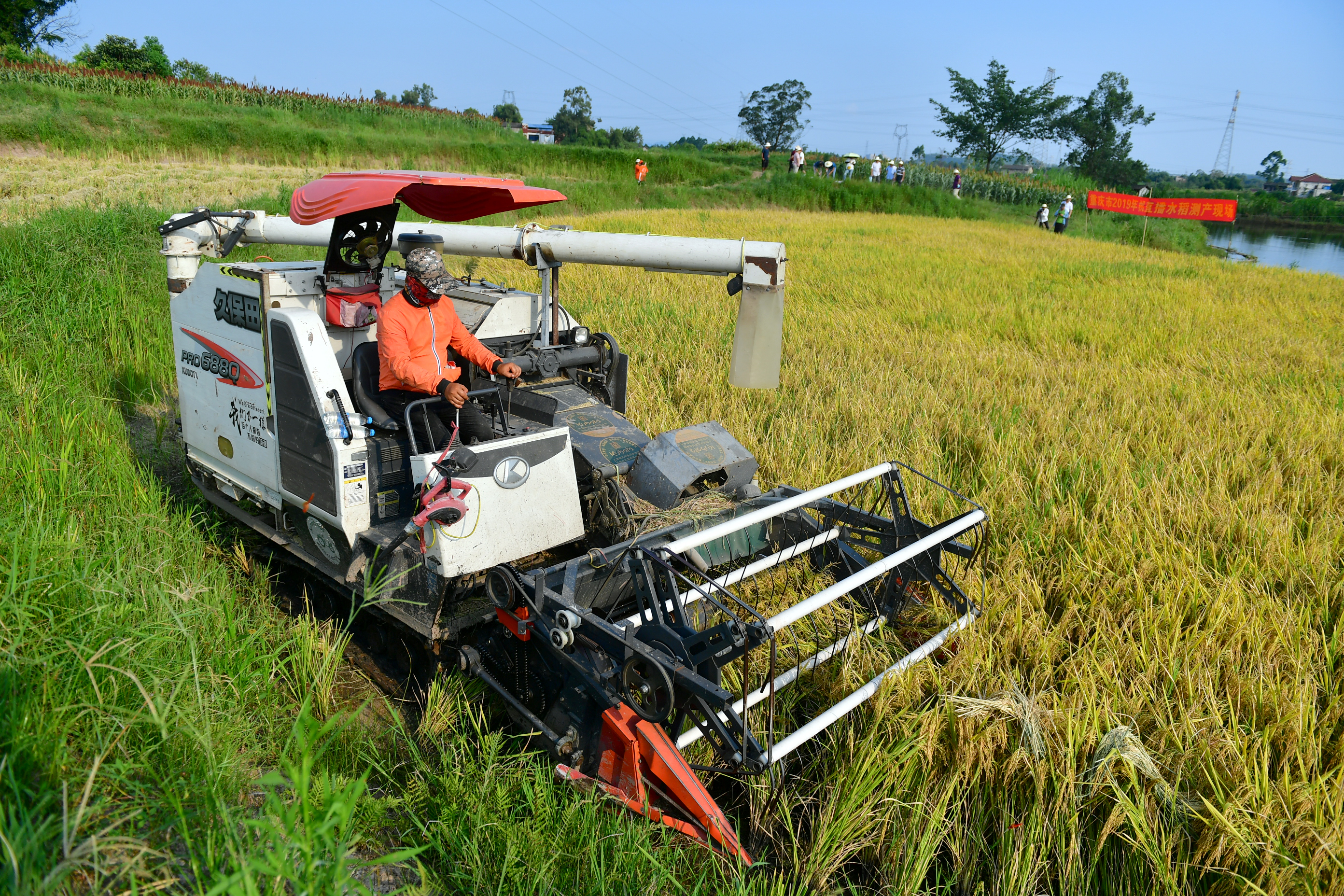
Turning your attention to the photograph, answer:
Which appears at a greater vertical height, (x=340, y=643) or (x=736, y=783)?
(x=340, y=643)

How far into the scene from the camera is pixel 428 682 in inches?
156

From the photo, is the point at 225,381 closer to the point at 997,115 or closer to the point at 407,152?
the point at 407,152

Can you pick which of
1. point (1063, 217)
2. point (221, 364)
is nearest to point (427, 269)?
point (221, 364)

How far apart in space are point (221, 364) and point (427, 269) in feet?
5.36

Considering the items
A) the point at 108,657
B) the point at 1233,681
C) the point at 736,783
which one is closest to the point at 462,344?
the point at 108,657

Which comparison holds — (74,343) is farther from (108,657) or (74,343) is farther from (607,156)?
(607,156)

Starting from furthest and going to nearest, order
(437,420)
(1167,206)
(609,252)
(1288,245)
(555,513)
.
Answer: (1288,245) → (1167,206) → (609,252) → (437,420) → (555,513)

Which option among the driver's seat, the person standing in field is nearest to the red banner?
the person standing in field

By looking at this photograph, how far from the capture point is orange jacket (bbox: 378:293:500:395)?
155 inches

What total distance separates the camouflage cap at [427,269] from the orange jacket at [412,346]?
0.38ft

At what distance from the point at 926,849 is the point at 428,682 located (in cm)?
246

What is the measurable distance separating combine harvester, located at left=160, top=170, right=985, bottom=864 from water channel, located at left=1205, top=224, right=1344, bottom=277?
2140 centimetres

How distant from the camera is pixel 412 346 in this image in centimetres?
397

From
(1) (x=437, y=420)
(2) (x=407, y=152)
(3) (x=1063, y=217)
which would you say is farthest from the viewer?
(3) (x=1063, y=217)
